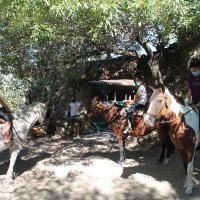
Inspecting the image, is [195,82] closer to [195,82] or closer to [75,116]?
[195,82]

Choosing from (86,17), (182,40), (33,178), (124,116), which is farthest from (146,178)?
(182,40)

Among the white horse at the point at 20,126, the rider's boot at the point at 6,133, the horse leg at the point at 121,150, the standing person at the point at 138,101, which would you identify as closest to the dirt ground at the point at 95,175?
the horse leg at the point at 121,150

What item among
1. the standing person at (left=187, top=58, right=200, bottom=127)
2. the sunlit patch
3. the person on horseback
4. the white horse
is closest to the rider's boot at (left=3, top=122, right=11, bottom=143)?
the person on horseback

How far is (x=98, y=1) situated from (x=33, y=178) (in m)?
4.42

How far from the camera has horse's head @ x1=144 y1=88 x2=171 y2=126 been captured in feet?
16.2

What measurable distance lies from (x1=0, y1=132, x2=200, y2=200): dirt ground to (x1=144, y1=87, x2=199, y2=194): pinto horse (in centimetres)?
75

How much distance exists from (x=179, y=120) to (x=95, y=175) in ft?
8.18

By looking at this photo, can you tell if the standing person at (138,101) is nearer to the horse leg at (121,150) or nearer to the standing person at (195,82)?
the horse leg at (121,150)

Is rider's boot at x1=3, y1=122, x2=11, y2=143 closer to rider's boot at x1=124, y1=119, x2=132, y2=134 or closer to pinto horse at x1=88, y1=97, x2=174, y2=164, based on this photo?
pinto horse at x1=88, y1=97, x2=174, y2=164

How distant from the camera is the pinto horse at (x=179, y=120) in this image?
4984mm

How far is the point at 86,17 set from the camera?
5.48m

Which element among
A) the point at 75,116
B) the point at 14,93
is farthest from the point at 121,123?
the point at 14,93

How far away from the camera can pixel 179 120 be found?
507 centimetres

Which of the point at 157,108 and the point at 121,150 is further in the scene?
the point at 121,150
